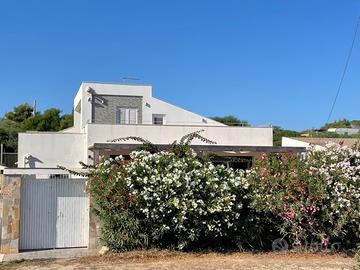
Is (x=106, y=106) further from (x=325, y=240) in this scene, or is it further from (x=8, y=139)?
(x=325, y=240)

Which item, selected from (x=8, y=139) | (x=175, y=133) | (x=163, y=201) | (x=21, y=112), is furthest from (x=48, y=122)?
(x=163, y=201)

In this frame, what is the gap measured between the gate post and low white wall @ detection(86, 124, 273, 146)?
66.9ft

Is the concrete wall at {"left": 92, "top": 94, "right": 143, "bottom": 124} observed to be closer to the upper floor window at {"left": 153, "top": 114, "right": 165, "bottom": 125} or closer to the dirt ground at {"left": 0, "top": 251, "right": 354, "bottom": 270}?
the upper floor window at {"left": 153, "top": 114, "right": 165, "bottom": 125}

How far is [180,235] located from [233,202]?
137 centimetres

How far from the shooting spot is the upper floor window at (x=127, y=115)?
38.9 meters

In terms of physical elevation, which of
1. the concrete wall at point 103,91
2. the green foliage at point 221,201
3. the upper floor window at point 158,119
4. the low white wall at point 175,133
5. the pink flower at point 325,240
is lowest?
the pink flower at point 325,240

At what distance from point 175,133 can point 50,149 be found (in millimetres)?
8347

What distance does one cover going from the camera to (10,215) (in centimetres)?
1095

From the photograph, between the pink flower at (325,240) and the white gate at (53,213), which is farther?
the white gate at (53,213)

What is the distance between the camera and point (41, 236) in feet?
37.0

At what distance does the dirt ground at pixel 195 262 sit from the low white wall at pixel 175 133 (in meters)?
21.3

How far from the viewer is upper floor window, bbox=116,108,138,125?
38934 millimetres

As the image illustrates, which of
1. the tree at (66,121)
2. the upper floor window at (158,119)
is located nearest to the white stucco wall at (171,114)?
the upper floor window at (158,119)

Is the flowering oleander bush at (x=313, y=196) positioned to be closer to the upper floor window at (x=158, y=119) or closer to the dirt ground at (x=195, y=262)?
the dirt ground at (x=195, y=262)
